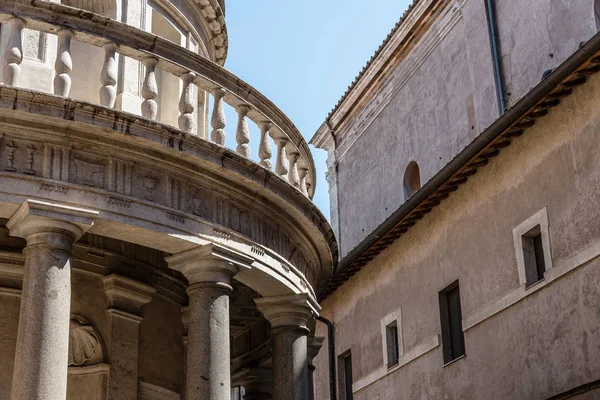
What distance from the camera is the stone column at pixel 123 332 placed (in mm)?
13953

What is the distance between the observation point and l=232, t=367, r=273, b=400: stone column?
17.0 meters

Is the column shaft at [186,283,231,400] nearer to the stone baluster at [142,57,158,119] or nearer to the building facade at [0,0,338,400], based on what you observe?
the building facade at [0,0,338,400]

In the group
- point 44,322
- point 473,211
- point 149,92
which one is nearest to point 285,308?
point 149,92

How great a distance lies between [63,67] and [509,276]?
9440 mm

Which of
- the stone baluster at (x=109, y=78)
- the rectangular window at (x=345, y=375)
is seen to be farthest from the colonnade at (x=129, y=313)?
the rectangular window at (x=345, y=375)

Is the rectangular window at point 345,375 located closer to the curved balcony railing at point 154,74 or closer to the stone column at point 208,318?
the curved balcony railing at point 154,74

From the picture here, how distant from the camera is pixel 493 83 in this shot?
21.9 m

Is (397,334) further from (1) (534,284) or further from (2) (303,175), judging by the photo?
(2) (303,175)

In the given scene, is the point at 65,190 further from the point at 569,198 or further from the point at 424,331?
the point at 424,331

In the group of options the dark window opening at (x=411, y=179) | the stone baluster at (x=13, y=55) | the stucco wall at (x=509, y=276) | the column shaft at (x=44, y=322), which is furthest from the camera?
the dark window opening at (x=411, y=179)

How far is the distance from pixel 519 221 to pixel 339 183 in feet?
41.4

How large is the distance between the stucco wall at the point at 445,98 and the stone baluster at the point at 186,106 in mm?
9132

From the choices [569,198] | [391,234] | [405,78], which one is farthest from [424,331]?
[405,78]

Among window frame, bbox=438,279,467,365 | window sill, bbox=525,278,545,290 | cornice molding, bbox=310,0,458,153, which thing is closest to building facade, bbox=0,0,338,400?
window sill, bbox=525,278,545,290
